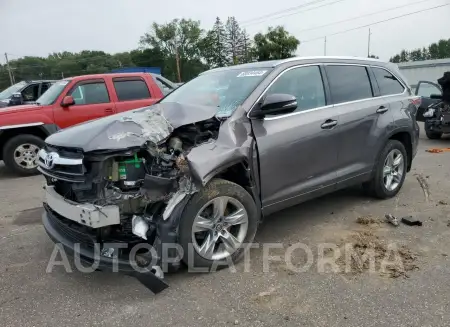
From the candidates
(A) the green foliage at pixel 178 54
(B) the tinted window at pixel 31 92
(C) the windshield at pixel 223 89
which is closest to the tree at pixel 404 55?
(A) the green foliage at pixel 178 54

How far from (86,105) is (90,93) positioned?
30 centimetres

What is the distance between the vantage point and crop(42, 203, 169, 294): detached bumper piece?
3.07 meters

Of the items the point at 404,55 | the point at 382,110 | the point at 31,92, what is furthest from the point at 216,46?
the point at 382,110

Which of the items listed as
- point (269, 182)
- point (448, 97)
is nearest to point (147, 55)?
point (448, 97)

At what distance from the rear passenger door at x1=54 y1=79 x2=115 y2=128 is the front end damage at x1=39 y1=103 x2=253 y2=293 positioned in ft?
16.5

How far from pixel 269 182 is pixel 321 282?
100 cm

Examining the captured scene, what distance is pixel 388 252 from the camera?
Result: 12.6 ft

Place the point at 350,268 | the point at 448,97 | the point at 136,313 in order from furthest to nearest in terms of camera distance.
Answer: the point at 448,97 < the point at 350,268 < the point at 136,313

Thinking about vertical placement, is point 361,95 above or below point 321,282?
above

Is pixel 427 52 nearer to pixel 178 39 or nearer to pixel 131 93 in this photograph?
pixel 178 39

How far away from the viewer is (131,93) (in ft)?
28.7

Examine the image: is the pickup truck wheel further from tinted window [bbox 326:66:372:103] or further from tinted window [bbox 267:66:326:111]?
tinted window [bbox 326:66:372:103]

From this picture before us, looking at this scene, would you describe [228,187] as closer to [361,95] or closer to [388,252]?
[388,252]

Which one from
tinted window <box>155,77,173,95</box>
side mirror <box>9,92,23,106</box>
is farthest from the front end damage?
side mirror <box>9,92,23,106</box>
